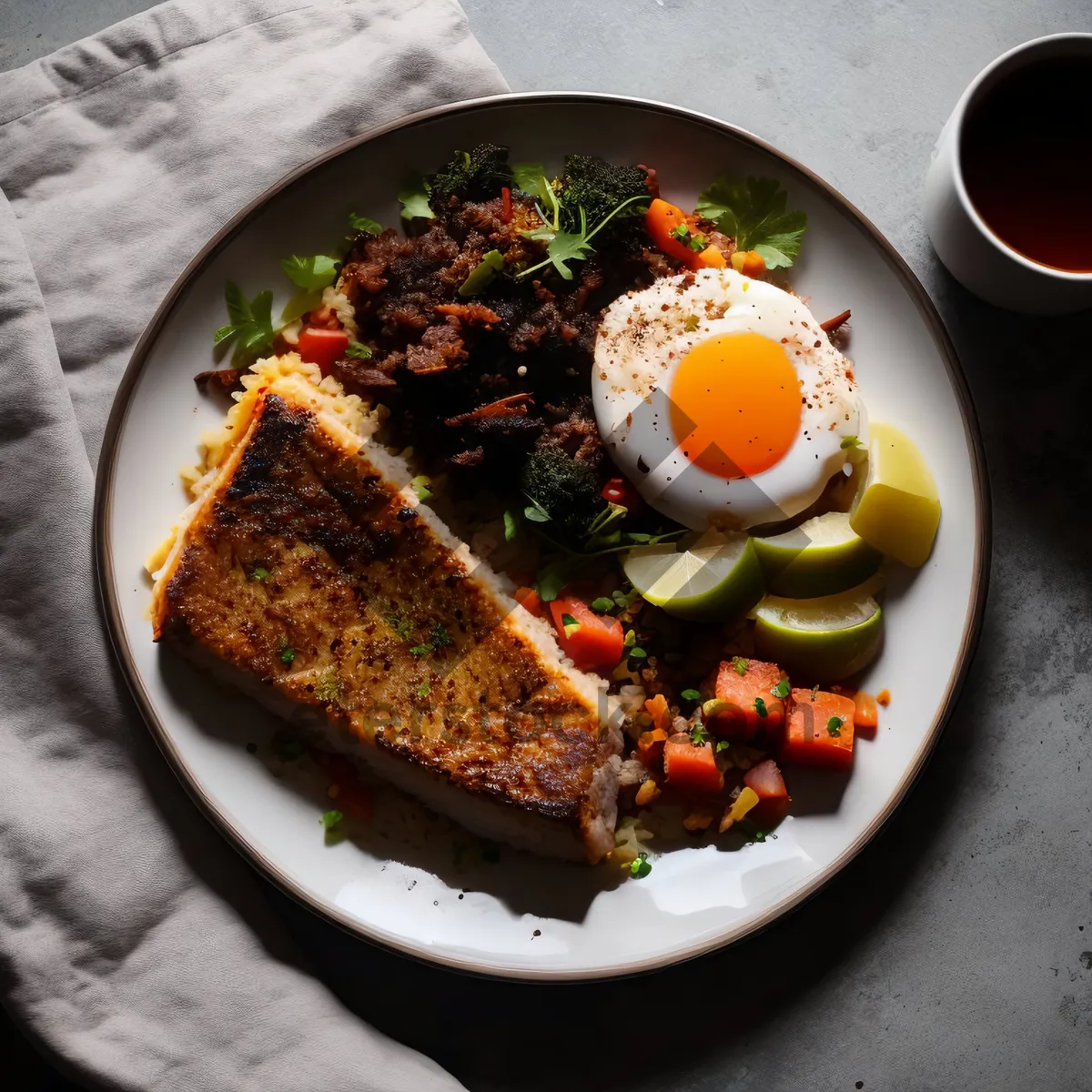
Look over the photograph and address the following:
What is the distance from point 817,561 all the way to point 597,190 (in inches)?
70.7

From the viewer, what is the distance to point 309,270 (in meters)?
3.93

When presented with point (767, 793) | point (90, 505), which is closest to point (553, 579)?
point (767, 793)

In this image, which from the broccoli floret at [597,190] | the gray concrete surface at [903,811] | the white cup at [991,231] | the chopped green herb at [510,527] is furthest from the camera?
the gray concrete surface at [903,811]

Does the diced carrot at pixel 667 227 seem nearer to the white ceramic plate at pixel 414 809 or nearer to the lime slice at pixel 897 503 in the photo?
the white ceramic plate at pixel 414 809

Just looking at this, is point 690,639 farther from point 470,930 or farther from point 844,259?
point 844,259

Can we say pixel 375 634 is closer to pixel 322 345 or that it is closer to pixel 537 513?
pixel 537 513

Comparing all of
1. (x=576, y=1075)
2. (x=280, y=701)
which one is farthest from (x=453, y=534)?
(x=576, y=1075)

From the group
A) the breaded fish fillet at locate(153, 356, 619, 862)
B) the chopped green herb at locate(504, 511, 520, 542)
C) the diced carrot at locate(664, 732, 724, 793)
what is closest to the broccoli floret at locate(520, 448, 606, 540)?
the chopped green herb at locate(504, 511, 520, 542)

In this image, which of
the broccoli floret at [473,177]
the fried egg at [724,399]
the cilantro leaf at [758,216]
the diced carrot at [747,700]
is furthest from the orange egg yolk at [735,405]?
the broccoli floret at [473,177]

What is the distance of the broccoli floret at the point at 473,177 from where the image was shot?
3875mm

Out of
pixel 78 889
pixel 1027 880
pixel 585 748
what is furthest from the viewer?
pixel 1027 880

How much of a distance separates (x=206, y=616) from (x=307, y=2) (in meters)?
2.89

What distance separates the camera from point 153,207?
161 inches

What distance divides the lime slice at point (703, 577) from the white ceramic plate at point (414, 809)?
665 millimetres
